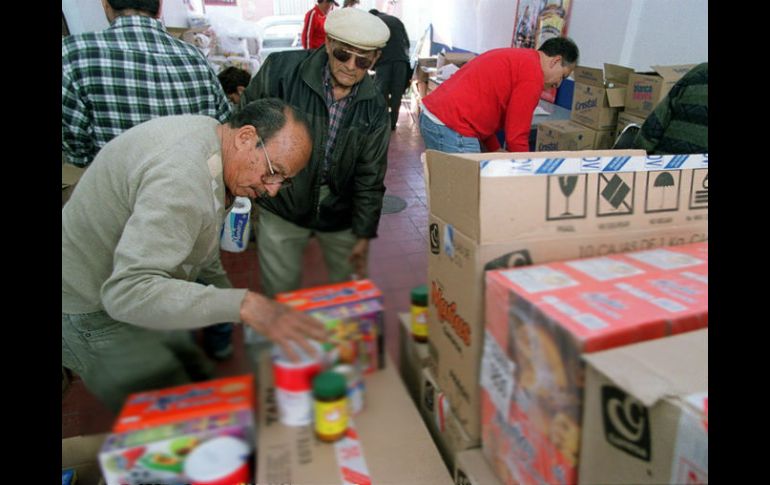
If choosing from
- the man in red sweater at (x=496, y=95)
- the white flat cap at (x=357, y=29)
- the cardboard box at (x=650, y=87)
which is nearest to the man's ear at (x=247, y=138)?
the white flat cap at (x=357, y=29)

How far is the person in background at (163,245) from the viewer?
81 centimetres

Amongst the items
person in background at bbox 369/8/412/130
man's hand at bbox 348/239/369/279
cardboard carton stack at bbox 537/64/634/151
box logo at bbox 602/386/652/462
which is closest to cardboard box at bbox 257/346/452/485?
box logo at bbox 602/386/652/462

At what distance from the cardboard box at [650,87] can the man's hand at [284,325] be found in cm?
251

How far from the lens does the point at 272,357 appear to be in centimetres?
79

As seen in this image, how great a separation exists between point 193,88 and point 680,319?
172 cm

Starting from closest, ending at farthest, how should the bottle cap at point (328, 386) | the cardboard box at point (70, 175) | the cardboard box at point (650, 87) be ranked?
1. the bottle cap at point (328, 386)
2. the cardboard box at point (70, 175)
3. the cardboard box at point (650, 87)

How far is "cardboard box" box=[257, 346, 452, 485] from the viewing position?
764mm

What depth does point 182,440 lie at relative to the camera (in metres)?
0.64

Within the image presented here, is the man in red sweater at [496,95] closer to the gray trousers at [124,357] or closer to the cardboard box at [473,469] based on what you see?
the cardboard box at [473,469]

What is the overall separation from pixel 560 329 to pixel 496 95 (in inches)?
75.8

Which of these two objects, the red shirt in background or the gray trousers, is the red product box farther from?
the red shirt in background

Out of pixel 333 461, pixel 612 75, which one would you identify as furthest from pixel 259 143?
pixel 612 75

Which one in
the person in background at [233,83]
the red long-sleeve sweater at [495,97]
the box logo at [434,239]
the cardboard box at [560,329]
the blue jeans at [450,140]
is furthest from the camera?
the person in background at [233,83]
